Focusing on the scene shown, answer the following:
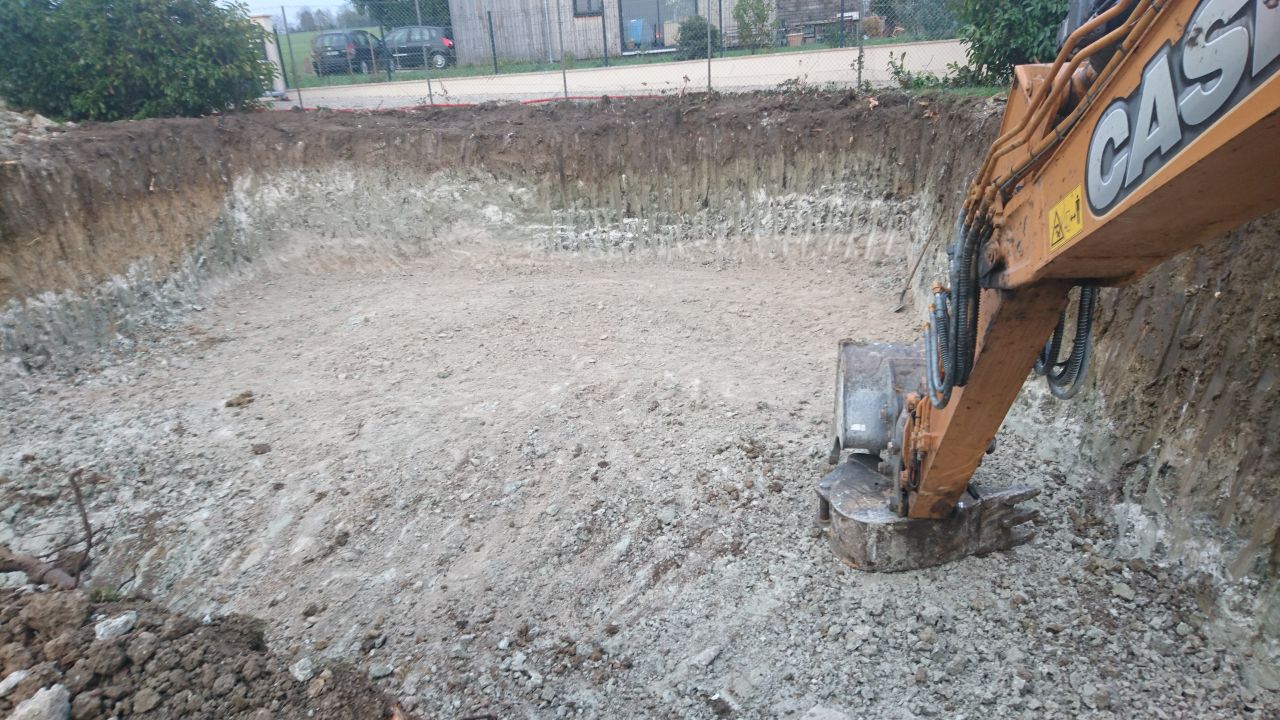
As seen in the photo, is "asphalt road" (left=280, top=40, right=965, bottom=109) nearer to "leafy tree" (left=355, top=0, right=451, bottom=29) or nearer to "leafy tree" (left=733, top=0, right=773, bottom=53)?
"leafy tree" (left=733, top=0, right=773, bottom=53)

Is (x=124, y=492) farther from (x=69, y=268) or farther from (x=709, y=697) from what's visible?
(x=709, y=697)

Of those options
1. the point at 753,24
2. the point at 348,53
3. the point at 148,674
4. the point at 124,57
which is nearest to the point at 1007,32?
the point at 753,24

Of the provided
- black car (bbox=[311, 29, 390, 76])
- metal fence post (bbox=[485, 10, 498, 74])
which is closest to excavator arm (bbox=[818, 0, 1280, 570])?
metal fence post (bbox=[485, 10, 498, 74])

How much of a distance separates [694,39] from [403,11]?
288 inches

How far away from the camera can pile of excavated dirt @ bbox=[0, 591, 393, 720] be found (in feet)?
10.9

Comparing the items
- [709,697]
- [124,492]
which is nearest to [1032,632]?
[709,697]

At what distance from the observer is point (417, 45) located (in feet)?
57.7

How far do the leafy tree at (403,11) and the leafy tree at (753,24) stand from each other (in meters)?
7.48

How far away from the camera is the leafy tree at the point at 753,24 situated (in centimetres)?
1549

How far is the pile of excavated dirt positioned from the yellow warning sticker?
142 inches

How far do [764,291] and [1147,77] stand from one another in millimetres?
7576

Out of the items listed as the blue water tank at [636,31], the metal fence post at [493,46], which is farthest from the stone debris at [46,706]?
the blue water tank at [636,31]

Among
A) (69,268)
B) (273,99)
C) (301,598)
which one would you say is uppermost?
(273,99)

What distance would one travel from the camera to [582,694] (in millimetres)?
3775
